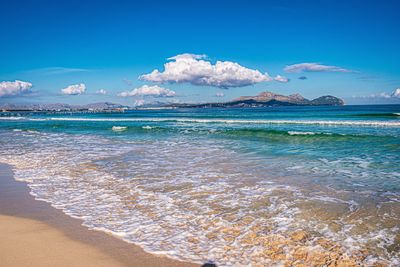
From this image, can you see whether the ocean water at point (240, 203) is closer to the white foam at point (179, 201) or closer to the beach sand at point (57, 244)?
the white foam at point (179, 201)

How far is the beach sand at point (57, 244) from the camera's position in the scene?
13.7 ft

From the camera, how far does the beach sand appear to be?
4.18 meters

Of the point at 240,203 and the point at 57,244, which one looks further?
the point at 240,203

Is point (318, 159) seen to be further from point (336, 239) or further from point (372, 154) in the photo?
point (336, 239)

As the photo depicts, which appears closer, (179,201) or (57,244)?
(57,244)

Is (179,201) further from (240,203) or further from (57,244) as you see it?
(57,244)

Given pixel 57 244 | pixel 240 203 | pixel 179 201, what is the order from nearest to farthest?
pixel 57 244 < pixel 240 203 < pixel 179 201

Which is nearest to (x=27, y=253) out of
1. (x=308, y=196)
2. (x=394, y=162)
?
(x=308, y=196)

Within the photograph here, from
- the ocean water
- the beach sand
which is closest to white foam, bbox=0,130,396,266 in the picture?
the ocean water

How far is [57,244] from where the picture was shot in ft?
15.5

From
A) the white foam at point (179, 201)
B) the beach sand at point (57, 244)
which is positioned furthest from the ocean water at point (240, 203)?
the beach sand at point (57, 244)

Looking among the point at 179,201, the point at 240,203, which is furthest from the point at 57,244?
the point at 240,203

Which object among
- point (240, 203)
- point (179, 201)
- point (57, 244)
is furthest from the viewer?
point (179, 201)

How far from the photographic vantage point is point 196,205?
6785 millimetres
